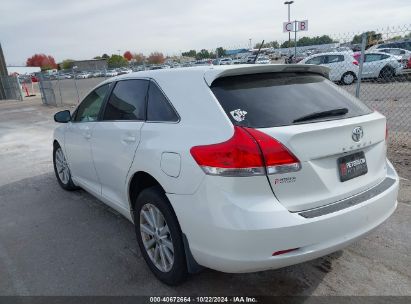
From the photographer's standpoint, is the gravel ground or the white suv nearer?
the white suv

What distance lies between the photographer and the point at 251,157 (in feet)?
7.41

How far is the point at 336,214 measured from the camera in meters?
2.38

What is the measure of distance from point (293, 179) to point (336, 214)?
38 cm

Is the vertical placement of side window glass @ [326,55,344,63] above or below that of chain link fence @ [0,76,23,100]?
above

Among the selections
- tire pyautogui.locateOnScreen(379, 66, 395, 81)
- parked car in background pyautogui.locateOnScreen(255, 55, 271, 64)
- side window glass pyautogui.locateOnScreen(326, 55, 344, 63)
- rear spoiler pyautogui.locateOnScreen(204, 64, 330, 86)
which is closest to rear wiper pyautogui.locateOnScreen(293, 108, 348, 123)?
rear spoiler pyautogui.locateOnScreen(204, 64, 330, 86)

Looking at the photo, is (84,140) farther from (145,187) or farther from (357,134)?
(357,134)

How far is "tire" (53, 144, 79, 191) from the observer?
5238 mm

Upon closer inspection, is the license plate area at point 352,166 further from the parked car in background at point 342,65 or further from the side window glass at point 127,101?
the parked car in background at point 342,65

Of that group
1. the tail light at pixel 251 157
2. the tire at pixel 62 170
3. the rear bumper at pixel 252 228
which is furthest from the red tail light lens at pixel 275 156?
Answer: the tire at pixel 62 170

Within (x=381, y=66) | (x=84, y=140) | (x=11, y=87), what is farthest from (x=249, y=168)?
(x=11, y=87)

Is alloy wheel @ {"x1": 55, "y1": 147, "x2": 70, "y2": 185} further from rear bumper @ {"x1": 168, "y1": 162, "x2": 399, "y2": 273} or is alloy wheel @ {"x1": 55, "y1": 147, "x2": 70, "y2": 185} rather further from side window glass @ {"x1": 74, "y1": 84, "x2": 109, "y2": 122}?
rear bumper @ {"x1": 168, "y1": 162, "x2": 399, "y2": 273}

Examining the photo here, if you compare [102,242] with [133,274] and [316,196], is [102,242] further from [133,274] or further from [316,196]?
[316,196]

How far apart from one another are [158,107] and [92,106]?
64.2 inches

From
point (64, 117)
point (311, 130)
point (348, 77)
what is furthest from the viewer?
point (348, 77)
